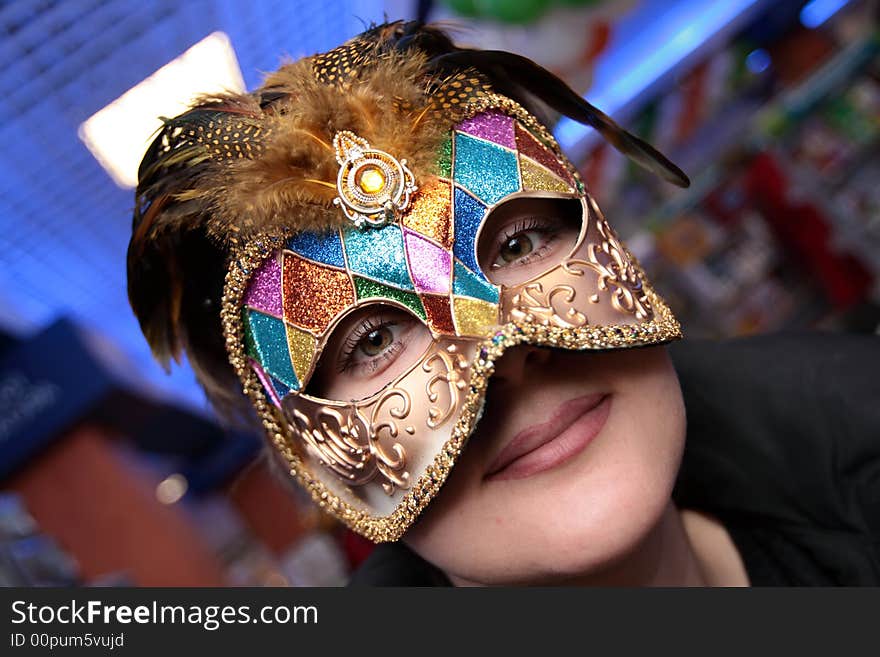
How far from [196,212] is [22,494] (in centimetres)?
147

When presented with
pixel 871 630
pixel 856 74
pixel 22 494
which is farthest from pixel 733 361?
pixel 856 74

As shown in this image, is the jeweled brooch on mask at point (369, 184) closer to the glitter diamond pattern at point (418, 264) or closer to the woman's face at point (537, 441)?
the glitter diamond pattern at point (418, 264)

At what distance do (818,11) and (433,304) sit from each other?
3.29m

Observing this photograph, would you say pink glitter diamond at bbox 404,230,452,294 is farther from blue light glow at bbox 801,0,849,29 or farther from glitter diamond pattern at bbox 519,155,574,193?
blue light glow at bbox 801,0,849,29

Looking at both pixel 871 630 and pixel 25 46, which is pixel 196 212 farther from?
pixel 871 630

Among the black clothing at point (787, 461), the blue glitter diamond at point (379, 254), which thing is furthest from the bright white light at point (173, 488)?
the blue glitter diamond at point (379, 254)

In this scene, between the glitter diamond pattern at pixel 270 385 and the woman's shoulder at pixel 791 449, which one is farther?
the woman's shoulder at pixel 791 449

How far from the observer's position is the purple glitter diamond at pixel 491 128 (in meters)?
0.99

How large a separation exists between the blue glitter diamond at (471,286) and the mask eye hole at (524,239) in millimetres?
30

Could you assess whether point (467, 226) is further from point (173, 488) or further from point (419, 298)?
point (173, 488)

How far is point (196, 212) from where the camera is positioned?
98cm

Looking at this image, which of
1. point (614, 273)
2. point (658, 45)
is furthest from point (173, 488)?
point (658, 45)

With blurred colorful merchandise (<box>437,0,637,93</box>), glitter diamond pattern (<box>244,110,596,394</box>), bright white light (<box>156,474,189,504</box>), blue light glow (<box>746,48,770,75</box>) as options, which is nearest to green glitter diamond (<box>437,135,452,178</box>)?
glitter diamond pattern (<box>244,110,596,394</box>)

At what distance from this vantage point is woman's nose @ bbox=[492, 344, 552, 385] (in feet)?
2.96
